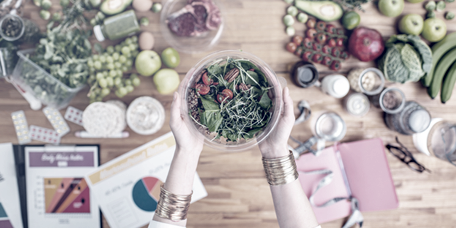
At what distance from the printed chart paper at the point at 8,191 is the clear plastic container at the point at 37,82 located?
39 centimetres

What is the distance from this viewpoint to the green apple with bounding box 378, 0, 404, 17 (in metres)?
1.22

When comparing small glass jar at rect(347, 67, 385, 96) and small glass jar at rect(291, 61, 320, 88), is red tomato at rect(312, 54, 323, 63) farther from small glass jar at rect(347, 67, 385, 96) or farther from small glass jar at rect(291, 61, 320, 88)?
small glass jar at rect(347, 67, 385, 96)

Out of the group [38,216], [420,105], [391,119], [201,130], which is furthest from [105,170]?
[420,105]

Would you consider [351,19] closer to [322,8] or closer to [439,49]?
[322,8]

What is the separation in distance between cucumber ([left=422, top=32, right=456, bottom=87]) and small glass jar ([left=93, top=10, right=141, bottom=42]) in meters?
1.51

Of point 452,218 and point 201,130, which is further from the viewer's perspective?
point 452,218

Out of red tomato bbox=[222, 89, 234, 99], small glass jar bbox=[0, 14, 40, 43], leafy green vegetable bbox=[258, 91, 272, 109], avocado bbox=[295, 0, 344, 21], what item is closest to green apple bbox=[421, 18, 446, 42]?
avocado bbox=[295, 0, 344, 21]

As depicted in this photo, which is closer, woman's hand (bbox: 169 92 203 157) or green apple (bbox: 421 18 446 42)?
woman's hand (bbox: 169 92 203 157)

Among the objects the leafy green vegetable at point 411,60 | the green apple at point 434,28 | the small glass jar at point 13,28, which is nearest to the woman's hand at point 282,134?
the leafy green vegetable at point 411,60

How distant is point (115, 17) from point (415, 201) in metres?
1.89

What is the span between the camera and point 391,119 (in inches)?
49.6

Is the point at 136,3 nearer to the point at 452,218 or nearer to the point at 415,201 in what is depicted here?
the point at 415,201

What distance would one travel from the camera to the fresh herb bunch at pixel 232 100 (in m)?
0.76

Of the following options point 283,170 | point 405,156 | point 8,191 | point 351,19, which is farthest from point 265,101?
point 8,191
